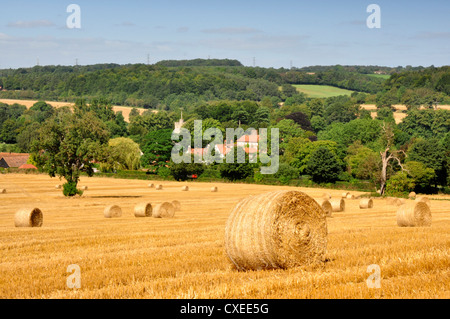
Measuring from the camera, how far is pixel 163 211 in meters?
29.9

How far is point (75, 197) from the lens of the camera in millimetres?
49469

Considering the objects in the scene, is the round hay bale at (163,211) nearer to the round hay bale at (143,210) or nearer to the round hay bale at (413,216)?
the round hay bale at (143,210)

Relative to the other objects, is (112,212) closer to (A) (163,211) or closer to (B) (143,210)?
(B) (143,210)

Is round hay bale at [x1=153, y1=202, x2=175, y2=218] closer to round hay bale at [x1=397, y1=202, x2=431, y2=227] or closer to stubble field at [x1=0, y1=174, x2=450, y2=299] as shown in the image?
stubble field at [x1=0, y1=174, x2=450, y2=299]

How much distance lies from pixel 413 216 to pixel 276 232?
11.8 m

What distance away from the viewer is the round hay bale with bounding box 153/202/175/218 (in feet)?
97.8

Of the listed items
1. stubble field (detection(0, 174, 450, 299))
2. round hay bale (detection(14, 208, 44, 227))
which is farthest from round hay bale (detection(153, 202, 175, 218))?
stubble field (detection(0, 174, 450, 299))

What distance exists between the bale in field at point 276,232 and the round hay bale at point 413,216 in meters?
10.1

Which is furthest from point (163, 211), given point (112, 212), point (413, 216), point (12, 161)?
point (12, 161)

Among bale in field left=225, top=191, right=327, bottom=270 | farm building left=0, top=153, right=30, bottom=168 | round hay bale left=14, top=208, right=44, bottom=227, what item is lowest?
farm building left=0, top=153, right=30, bottom=168

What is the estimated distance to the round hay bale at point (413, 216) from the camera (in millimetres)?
23105

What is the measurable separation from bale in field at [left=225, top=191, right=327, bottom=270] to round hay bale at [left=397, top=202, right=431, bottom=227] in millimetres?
10145

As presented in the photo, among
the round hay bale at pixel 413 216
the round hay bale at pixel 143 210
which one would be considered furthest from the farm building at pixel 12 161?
the round hay bale at pixel 413 216

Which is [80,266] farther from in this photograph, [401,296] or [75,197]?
A: [75,197]
